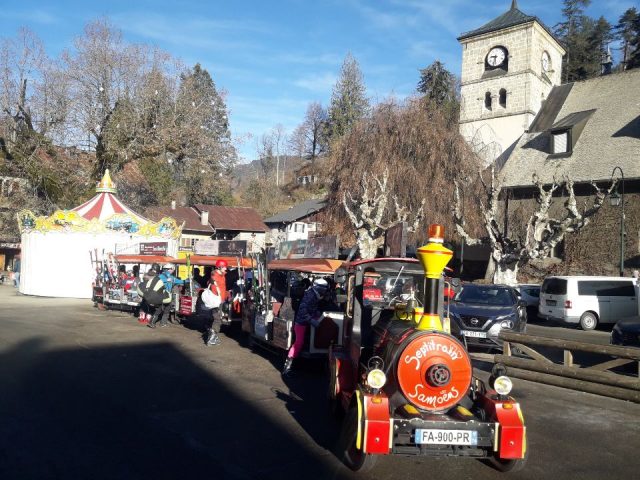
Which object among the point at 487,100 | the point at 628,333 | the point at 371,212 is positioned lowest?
the point at 628,333

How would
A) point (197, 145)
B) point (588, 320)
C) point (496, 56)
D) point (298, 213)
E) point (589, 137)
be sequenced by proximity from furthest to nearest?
1. point (298, 213)
2. point (496, 56)
3. point (197, 145)
4. point (589, 137)
5. point (588, 320)

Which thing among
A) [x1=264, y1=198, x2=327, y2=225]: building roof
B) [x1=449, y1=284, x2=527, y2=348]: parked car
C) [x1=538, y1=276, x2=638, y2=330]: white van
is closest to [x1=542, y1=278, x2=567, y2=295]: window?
[x1=538, y1=276, x2=638, y2=330]: white van

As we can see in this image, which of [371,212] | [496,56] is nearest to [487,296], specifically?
[371,212]

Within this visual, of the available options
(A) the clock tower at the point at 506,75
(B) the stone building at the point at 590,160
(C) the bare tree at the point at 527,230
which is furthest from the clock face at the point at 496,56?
(C) the bare tree at the point at 527,230

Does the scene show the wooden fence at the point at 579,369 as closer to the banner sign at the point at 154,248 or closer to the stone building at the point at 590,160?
the banner sign at the point at 154,248

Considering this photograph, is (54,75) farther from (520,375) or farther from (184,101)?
(520,375)

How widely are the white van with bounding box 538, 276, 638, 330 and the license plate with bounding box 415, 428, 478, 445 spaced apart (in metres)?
17.1

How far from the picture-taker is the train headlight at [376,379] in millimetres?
5395

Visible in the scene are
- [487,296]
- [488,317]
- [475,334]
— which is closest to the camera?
[475,334]

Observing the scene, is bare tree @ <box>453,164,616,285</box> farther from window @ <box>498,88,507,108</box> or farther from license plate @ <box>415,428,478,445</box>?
license plate @ <box>415,428,478,445</box>

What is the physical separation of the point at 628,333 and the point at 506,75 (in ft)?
121

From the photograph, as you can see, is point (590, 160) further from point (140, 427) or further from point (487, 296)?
point (140, 427)

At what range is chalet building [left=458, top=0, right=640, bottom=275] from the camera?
104ft

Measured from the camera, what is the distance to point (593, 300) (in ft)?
68.4
